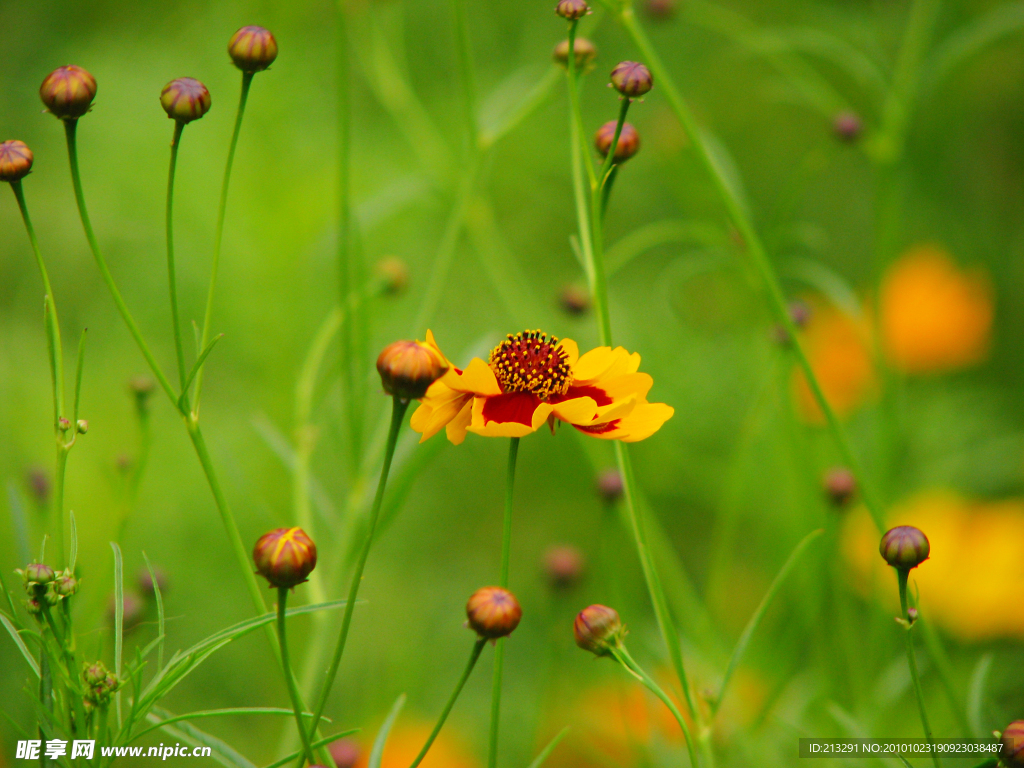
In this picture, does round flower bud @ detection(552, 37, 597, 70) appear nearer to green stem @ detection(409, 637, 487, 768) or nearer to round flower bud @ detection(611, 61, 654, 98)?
round flower bud @ detection(611, 61, 654, 98)

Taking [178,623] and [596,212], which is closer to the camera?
[596,212]

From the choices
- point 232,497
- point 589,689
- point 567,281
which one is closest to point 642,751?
point 589,689

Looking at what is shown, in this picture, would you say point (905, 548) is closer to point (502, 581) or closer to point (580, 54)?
point (502, 581)

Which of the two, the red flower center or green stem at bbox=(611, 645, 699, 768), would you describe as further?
the red flower center

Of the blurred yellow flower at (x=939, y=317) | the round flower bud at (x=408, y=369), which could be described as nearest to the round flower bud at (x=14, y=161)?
the round flower bud at (x=408, y=369)

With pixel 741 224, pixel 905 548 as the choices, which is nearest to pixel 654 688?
pixel 905 548

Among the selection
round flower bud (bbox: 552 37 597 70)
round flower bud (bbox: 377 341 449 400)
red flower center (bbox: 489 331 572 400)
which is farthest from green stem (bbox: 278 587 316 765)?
round flower bud (bbox: 552 37 597 70)

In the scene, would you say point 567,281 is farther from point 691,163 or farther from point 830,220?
point 830,220
